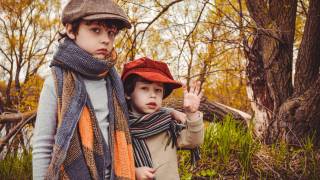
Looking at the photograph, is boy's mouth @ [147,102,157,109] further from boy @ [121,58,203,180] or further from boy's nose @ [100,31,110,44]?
boy's nose @ [100,31,110,44]

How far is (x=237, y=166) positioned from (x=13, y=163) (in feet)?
6.83

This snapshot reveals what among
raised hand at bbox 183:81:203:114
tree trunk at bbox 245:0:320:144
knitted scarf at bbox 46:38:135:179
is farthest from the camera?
tree trunk at bbox 245:0:320:144

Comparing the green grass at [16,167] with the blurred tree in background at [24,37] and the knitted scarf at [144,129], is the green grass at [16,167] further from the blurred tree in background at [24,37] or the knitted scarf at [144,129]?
the blurred tree in background at [24,37]

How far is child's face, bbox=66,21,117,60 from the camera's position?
6.90 feet

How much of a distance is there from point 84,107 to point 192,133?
561mm

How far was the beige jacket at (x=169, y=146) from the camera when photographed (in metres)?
2.24

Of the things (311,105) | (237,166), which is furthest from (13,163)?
(311,105)

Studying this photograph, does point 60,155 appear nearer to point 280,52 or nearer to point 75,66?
point 75,66

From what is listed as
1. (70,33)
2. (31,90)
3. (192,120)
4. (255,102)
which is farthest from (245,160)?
(31,90)

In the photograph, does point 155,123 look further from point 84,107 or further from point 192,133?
point 84,107

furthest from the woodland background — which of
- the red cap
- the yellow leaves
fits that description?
the yellow leaves

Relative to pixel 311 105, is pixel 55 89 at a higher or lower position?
higher

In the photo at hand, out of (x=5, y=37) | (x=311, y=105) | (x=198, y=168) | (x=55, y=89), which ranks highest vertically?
(x=5, y=37)

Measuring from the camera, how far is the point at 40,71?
14.0 m
